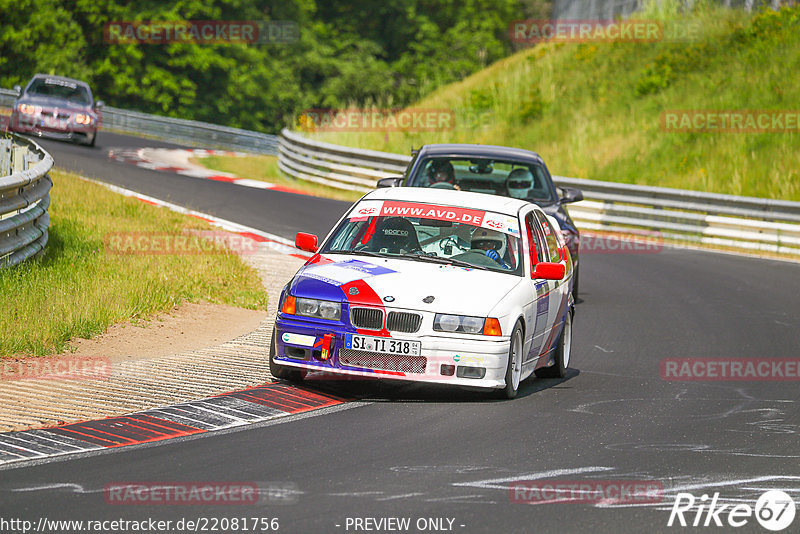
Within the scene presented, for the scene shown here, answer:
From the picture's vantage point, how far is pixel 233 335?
12531mm

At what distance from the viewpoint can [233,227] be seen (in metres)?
21.1

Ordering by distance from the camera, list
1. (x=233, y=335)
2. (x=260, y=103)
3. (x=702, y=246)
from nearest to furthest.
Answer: (x=233, y=335) → (x=702, y=246) → (x=260, y=103)

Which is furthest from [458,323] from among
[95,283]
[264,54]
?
[264,54]

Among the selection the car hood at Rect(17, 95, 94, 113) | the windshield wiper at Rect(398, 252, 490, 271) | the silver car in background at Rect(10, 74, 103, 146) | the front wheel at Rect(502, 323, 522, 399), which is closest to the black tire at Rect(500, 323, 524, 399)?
the front wheel at Rect(502, 323, 522, 399)

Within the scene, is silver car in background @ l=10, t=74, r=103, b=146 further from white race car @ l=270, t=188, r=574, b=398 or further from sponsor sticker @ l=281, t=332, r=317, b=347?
sponsor sticker @ l=281, t=332, r=317, b=347

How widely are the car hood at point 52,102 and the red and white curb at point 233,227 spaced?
7.68m

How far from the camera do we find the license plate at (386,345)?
9445 millimetres

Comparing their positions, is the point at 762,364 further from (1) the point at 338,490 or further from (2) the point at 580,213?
(2) the point at 580,213

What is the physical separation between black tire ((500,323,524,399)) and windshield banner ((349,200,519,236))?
3.96 ft

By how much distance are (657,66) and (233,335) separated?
26.3 m

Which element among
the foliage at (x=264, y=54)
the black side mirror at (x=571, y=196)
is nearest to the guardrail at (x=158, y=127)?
the foliage at (x=264, y=54)

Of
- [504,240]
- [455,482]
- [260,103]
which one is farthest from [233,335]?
[260,103]

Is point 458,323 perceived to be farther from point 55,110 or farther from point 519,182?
point 55,110

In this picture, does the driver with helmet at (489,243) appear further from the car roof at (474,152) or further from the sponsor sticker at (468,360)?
the car roof at (474,152)
